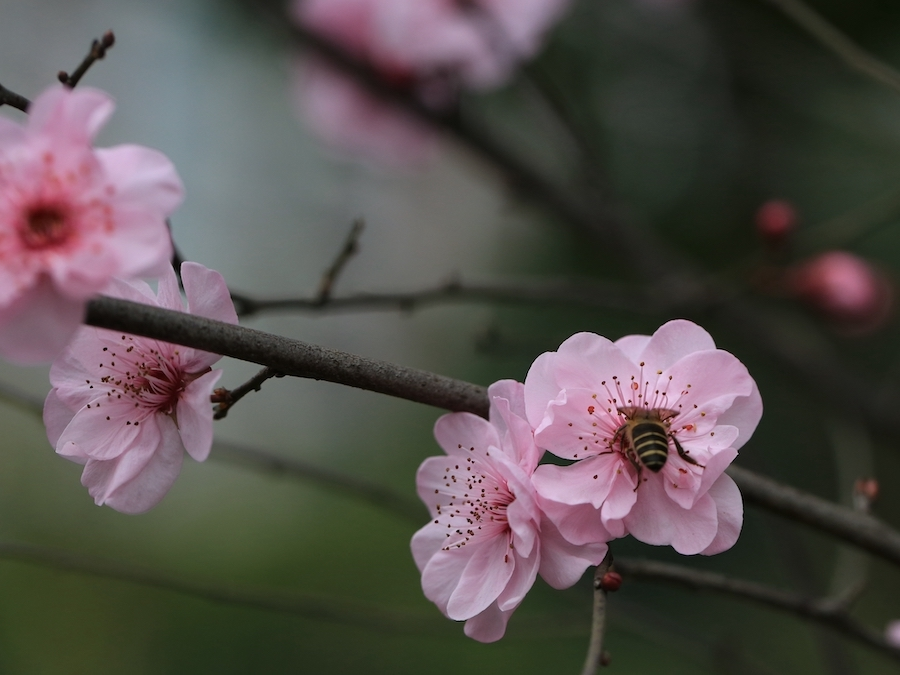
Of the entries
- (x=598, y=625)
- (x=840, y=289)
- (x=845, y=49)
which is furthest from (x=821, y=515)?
(x=840, y=289)

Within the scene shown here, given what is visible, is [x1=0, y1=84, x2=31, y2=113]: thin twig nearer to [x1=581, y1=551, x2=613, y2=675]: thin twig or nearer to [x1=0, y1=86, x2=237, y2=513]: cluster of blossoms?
[x1=0, y1=86, x2=237, y2=513]: cluster of blossoms

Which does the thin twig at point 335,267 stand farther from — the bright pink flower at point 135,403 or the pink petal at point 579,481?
the pink petal at point 579,481

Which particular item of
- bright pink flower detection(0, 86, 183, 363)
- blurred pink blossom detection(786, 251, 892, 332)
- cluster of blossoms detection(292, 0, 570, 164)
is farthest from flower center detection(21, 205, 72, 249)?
blurred pink blossom detection(786, 251, 892, 332)

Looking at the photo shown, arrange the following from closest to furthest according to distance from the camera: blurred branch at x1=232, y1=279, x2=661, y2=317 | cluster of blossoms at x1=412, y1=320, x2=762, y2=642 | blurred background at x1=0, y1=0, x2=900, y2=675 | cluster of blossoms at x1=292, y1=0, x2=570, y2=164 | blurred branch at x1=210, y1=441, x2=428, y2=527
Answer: cluster of blossoms at x1=412, y1=320, x2=762, y2=642, blurred branch at x1=232, y1=279, x2=661, y2=317, blurred branch at x1=210, y1=441, x2=428, y2=527, cluster of blossoms at x1=292, y1=0, x2=570, y2=164, blurred background at x1=0, y1=0, x2=900, y2=675

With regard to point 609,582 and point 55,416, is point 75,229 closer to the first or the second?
point 55,416

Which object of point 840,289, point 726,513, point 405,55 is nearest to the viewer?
point 726,513

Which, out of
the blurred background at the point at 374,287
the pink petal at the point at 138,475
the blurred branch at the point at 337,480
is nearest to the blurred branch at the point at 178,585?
the blurred branch at the point at 337,480
